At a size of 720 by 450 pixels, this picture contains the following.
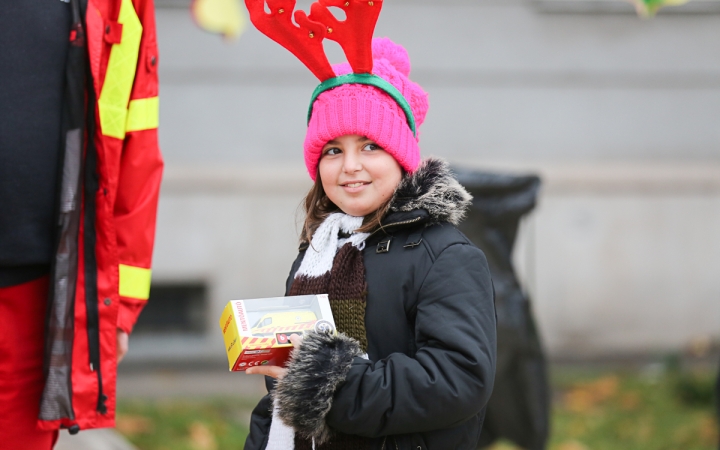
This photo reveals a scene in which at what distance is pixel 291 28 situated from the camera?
224 centimetres

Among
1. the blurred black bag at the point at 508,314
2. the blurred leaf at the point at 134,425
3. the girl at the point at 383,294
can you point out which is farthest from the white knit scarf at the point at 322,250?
the blurred leaf at the point at 134,425

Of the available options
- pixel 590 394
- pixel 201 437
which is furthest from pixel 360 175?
pixel 590 394

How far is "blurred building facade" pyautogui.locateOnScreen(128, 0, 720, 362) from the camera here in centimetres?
689

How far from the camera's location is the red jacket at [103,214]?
2.62 meters

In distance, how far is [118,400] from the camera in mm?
6109

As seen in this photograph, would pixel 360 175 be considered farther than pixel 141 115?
No

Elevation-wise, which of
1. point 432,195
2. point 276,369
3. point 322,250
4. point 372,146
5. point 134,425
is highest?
point 372,146

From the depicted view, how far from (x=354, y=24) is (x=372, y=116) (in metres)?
0.23

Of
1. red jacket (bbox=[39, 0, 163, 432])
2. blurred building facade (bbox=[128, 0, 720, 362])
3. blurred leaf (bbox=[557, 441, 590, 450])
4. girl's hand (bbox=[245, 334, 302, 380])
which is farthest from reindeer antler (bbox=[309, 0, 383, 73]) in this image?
blurred building facade (bbox=[128, 0, 720, 362])

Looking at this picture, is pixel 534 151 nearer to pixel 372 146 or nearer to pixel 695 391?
pixel 695 391

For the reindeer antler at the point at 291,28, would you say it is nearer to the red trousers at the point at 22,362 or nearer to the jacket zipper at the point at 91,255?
the jacket zipper at the point at 91,255

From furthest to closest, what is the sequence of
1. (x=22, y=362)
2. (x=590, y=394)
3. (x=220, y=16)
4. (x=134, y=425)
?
1. (x=220, y=16)
2. (x=590, y=394)
3. (x=134, y=425)
4. (x=22, y=362)

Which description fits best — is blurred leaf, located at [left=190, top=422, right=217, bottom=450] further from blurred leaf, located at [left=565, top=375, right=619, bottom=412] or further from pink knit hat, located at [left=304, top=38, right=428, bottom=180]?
pink knit hat, located at [left=304, top=38, right=428, bottom=180]

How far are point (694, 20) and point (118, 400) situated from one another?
17.9ft
